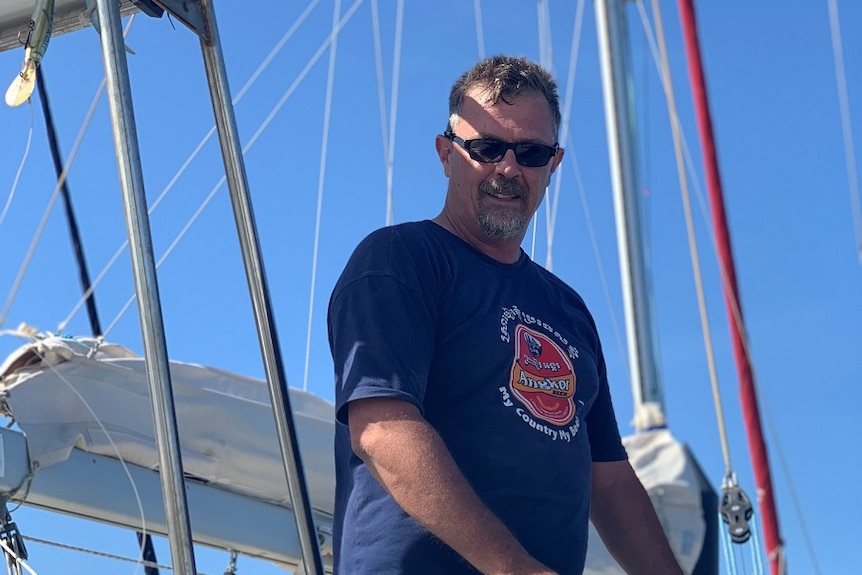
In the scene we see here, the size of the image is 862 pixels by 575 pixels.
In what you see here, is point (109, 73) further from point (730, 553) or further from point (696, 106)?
point (696, 106)

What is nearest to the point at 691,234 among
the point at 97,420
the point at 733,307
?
the point at 733,307

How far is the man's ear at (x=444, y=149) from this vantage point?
2234 millimetres

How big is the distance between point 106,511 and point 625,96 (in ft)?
13.6

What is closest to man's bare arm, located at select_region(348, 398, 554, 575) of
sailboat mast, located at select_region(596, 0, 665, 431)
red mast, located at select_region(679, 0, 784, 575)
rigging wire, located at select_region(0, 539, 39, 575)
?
rigging wire, located at select_region(0, 539, 39, 575)

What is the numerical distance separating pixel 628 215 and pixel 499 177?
429cm

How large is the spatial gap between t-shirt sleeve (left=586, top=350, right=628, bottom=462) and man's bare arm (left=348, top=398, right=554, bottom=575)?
2.17 ft

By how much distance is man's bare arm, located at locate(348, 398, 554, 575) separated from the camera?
170cm

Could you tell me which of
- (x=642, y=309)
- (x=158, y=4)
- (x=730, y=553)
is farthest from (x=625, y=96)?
(x=158, y=4)

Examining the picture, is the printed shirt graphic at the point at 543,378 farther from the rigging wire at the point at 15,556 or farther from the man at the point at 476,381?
the rigging wire at the point at 15,556

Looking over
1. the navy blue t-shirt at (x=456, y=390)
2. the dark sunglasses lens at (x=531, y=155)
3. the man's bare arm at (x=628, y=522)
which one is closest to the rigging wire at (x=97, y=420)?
the man's bare arm at (x=628, y=522)

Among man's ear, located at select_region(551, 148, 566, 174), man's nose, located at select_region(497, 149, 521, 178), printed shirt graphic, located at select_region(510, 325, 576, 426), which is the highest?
man's ear, located at select_region(551, 148, 566, 174)

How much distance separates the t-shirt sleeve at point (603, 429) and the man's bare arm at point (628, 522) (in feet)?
0.06

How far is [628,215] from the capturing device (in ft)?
20.7

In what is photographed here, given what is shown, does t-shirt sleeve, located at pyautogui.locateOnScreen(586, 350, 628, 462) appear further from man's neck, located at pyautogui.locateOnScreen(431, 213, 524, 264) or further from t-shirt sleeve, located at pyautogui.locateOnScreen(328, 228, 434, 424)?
t-shirt sleeve, located at pyautogui.locateOnScreen(328, 228, 434, 424)
